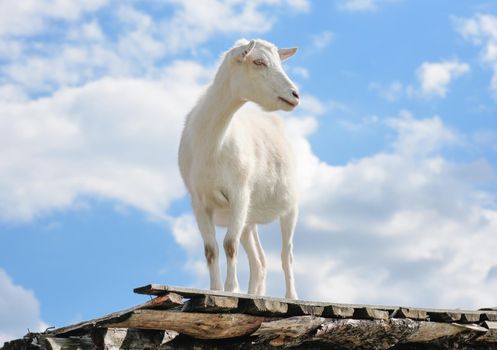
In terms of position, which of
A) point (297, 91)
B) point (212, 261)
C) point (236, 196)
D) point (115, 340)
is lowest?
point (115, 340)

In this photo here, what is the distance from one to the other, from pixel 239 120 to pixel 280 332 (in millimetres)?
3633

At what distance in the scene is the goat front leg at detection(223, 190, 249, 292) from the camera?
9.56 metres

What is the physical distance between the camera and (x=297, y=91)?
30.9 feet

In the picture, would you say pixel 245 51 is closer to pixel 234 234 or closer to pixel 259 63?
pixel 259 63

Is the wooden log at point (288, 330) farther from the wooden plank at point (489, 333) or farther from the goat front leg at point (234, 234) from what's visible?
the wooden plank at point (489, 333)

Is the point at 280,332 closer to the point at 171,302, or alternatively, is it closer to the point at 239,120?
the point at 171,302

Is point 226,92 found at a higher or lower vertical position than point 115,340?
higher

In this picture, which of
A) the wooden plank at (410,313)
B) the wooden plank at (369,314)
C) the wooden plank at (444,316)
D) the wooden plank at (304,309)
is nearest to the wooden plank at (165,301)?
the wooden plank at (304,309)

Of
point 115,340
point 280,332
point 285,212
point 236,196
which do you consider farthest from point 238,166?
point 115,340

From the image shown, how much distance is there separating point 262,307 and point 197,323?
0.61 m

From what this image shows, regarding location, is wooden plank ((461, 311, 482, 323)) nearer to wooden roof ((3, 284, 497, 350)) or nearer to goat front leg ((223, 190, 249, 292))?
wooden roof ((3, 284, 497, 350))

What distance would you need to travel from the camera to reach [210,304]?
6898 mm

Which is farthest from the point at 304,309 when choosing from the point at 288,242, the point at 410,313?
the point at 288,242

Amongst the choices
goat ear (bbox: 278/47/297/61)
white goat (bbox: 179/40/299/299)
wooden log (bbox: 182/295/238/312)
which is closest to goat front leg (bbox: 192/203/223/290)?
white goat (bbox: 179/40/299/299)
